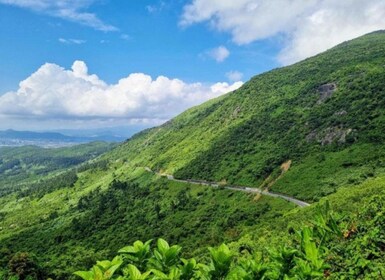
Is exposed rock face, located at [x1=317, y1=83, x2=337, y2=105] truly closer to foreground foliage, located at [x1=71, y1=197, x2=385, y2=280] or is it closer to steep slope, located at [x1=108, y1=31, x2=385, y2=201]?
steep slope, located at [x1=108, y1=31, x2=385, y2=201]

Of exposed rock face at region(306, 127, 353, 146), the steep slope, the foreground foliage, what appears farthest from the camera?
exposed rock face at region(306, 127, 353, 146)

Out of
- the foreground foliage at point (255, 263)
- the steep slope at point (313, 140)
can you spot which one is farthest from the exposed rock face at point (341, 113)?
the foreground foliage at point (255, 263)

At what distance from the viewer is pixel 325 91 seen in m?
185

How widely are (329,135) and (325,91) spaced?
56.6 meters

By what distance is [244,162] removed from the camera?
507 feet

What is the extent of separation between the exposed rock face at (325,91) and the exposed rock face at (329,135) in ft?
124

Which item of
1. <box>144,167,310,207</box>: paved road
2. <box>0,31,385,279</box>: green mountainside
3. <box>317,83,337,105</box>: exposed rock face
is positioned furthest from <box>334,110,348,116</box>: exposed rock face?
<box>144,167,310,207</box>: paved road

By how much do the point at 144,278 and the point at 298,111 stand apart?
18322 centimetres

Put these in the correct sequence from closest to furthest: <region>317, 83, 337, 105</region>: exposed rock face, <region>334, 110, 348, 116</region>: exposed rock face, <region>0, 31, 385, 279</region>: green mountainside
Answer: <region>0, 31, 385, 279</region>: green mountainside
<region>334, 110, 348, 116</region>: exposed rock face
<region>317, 83, 337, 105</region>: exposed rock face

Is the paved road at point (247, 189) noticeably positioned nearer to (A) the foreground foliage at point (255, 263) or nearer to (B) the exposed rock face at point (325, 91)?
(B) the exposed rock face at point (325, 91)

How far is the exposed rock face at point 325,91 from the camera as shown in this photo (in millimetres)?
177625

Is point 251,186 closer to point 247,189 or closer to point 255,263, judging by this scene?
point 247,189

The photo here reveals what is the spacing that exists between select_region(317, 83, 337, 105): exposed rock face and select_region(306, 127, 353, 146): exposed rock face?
124 feet

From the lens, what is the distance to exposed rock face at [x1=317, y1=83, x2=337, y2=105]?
17762 centimetres
